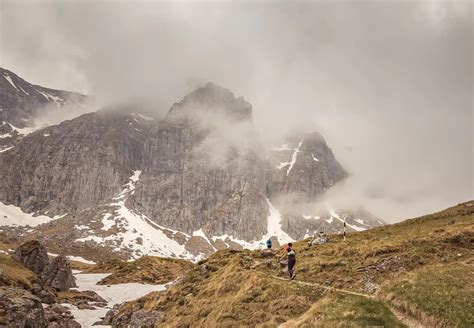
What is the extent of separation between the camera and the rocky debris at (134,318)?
144 feet

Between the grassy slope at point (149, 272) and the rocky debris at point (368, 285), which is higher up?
the grassy slope at point (149, 272)

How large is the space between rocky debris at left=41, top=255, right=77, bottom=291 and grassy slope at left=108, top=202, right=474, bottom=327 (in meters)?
48.3

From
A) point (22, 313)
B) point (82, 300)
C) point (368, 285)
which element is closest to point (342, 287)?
point (368, 285)

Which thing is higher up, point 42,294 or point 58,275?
point 58,275

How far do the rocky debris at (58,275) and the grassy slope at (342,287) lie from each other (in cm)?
4827

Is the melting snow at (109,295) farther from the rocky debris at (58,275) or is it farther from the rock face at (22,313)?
the rocky debris at (58,275)

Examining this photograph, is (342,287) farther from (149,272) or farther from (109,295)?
(149,272)

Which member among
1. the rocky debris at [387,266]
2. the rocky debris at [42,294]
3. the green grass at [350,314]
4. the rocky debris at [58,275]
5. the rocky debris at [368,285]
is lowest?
the green grass at [350,314]

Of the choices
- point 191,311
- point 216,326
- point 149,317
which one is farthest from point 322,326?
point 149,317

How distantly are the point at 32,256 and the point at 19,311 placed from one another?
60.1 m

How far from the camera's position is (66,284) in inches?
3725

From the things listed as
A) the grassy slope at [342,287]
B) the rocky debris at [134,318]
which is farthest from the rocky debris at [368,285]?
the rocky debris at [134,318]

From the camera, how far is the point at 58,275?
93.7 meters

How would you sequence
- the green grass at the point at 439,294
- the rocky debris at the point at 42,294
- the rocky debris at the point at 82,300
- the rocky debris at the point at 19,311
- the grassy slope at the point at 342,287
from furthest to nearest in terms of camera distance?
the rocky debris at the point at 82,300 → the rocky debris at the point at 42,294 → the rocky debris at the point at 19,311 → the grassy slope at the point at 342,287 → the green grass at the point at 439,294
